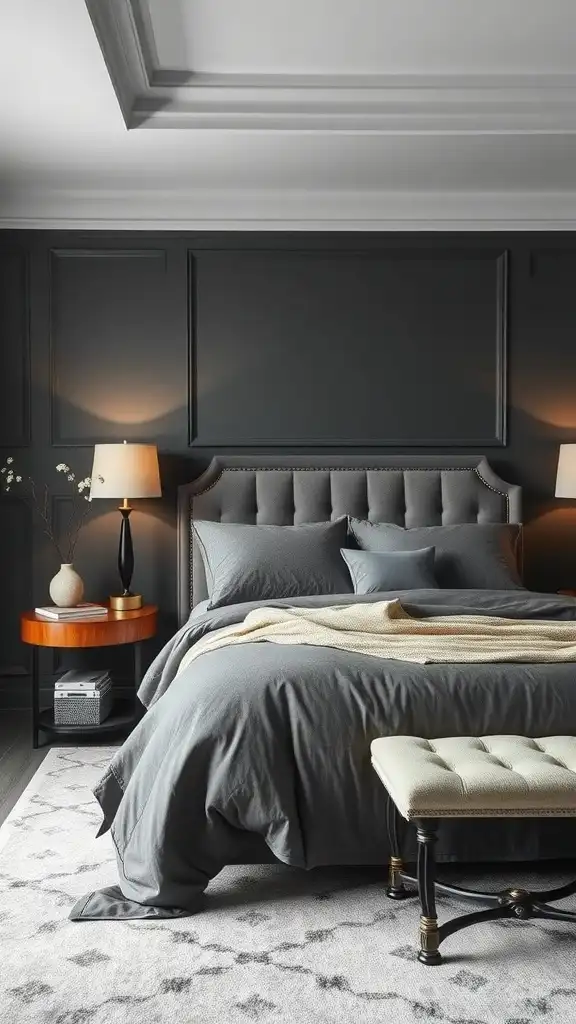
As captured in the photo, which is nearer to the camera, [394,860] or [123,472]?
[394,860]

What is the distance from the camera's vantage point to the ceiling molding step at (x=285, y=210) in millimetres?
5164

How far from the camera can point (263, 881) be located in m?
2.90

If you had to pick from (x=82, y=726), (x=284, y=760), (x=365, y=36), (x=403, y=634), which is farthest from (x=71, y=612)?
(x=365, y=36)

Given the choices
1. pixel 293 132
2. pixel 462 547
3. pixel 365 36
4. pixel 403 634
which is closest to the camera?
pixel 403 634

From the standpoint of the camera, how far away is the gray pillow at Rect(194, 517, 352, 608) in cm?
436

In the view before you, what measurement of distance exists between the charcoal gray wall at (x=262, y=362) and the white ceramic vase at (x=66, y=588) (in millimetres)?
438

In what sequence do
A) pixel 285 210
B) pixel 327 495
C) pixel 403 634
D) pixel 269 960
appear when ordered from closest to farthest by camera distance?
pixel 269 960
pixel 403 634
pixel 327 495
pixel 285 210

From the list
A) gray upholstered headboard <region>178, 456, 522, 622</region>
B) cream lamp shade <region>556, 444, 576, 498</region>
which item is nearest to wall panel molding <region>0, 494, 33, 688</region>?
gray upholstered headboard <region>178, 456, 522, 622</region>

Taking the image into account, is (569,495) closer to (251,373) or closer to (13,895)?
(251,373)

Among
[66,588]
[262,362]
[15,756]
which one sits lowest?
[15,756]

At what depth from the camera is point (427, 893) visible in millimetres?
2330

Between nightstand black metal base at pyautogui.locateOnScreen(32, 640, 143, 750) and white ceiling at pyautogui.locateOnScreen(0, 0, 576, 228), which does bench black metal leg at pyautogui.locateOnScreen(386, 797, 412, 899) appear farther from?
white ceiling at pyautogui.locateOnScreen(0, 0, 576, 228)

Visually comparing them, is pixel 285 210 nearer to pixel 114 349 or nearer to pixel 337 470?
pixel 114 349

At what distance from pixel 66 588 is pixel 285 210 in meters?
2.42
